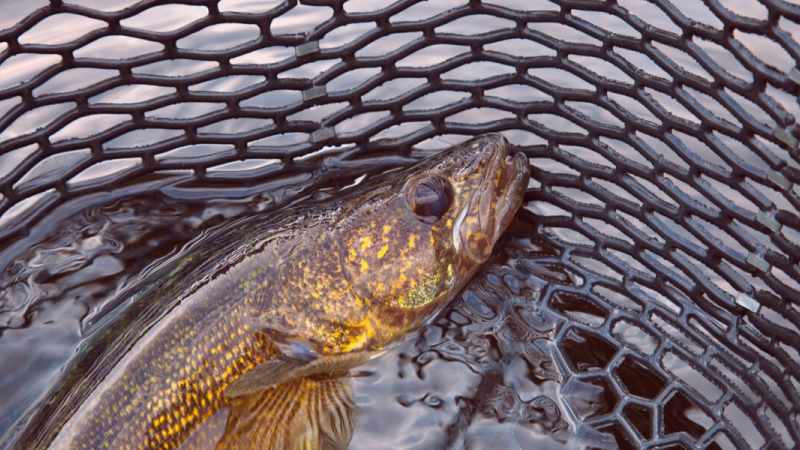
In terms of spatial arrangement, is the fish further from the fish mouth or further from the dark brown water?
the dark brown water

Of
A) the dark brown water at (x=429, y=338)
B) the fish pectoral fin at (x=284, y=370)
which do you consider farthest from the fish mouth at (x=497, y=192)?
the fish pectoral fin at (x=284, y=370)

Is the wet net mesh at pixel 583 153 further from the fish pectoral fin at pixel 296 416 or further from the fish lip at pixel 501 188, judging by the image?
the fish pectoral fin at pixel 296 416

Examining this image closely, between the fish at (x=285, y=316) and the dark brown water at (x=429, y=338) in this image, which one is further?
the dark brown water at (x=429, y=338)

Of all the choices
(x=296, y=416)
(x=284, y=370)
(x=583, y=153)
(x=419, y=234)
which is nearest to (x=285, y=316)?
(x=284, y=370)

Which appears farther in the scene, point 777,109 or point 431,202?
point 431,202

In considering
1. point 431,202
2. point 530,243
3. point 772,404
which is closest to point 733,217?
point 772,404

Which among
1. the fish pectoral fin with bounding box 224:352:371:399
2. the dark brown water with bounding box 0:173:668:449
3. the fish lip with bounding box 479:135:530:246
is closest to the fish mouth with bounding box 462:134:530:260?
the fish lip with bounding box 479:135:530:246

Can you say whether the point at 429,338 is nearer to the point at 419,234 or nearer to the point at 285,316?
the point at 419,234

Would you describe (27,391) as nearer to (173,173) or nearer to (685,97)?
(173,173)

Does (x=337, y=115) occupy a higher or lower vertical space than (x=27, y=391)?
higher
